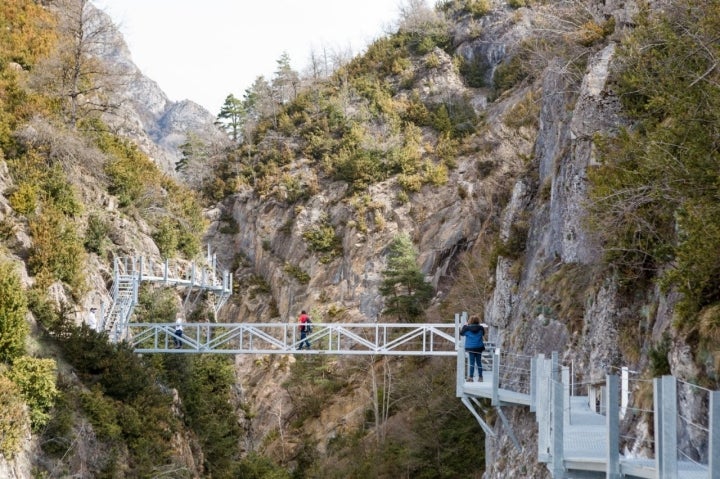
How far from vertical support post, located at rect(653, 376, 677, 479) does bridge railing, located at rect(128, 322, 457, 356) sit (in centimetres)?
1526

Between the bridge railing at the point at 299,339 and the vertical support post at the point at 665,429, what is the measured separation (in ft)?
50.1

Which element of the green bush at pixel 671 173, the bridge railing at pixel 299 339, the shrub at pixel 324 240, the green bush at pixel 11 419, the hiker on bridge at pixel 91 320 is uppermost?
the shrub at pixel 324 240

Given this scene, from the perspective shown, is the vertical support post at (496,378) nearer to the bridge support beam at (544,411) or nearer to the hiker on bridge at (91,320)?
the bridge support beam at (544,411)

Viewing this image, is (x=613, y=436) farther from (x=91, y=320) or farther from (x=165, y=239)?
(x=165, y=239)

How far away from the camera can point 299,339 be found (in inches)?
1344

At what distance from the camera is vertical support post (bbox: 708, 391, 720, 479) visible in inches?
202

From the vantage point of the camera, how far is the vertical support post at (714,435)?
5.13m

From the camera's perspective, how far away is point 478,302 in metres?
33.1

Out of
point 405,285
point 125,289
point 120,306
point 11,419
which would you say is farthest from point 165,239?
point 11,419

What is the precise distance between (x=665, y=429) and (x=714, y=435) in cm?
49

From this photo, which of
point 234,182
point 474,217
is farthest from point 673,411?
point 234,182

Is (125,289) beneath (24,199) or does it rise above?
beneath

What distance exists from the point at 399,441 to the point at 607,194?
66.0 feet

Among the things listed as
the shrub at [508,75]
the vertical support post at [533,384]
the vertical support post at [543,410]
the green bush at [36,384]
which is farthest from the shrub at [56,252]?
the shrub at [508,75]
